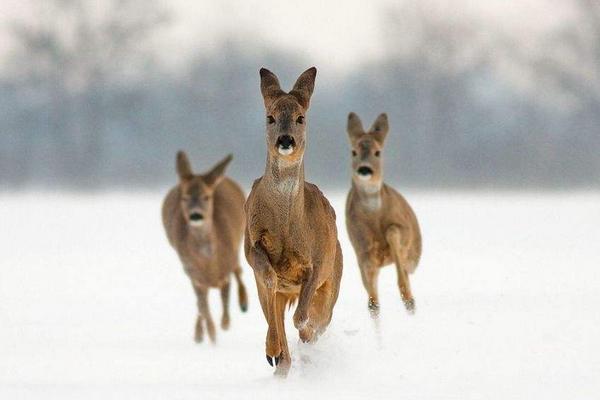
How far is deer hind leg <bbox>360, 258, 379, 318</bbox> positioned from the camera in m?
10.3

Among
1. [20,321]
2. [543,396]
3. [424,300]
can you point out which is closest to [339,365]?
[543,396]

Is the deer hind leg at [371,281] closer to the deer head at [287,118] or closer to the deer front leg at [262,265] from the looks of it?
the deer front leg at [262,265]

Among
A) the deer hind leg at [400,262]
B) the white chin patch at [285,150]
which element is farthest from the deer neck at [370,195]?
the white chin patch at [285,150]

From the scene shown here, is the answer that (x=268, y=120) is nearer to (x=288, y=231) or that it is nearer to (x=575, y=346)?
(x=288, y=231)

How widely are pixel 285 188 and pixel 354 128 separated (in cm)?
405

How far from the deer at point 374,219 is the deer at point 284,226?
3.38m

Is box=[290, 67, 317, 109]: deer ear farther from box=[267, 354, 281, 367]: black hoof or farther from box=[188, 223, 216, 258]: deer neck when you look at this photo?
box=[188, 223, 216, 258]: deer neck

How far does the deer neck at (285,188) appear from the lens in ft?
22.2

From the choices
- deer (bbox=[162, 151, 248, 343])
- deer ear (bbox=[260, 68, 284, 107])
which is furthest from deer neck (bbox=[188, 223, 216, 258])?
deer ear (bbox=[260, 68, 284, 107])

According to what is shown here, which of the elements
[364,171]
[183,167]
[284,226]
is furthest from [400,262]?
[284,226]

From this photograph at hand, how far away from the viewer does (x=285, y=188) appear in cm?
679

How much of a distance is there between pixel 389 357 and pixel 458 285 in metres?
4.44

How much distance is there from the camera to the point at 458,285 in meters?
13.3

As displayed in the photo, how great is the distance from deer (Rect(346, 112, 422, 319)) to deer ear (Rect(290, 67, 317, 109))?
3.49 m
